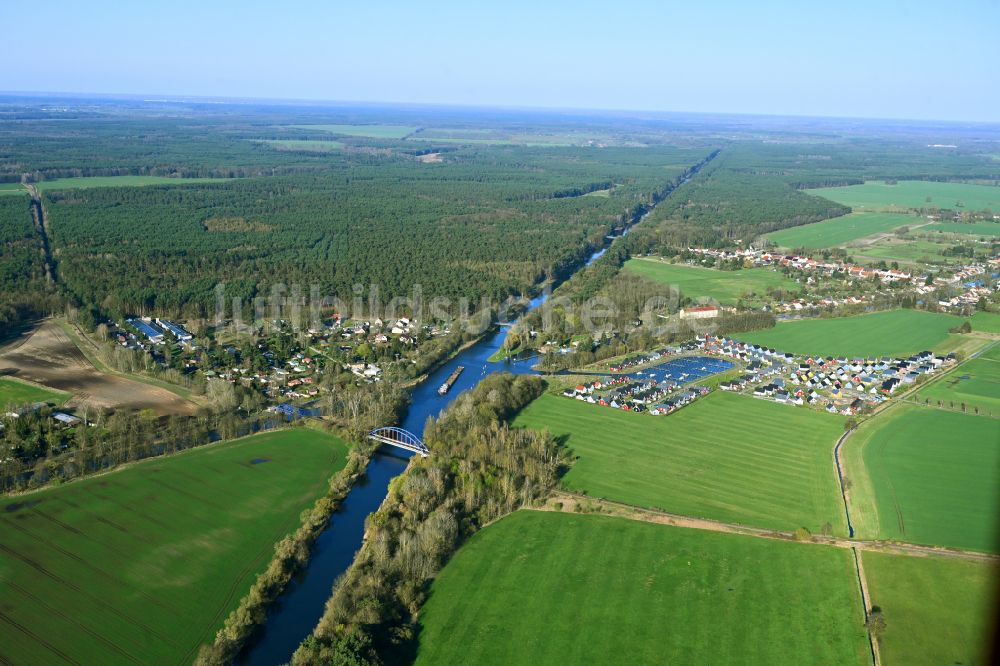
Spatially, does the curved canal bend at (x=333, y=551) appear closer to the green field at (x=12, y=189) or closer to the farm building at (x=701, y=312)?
the farm building at (x=701, y=312)

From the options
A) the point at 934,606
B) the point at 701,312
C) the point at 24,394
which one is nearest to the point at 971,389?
the point at 701,312

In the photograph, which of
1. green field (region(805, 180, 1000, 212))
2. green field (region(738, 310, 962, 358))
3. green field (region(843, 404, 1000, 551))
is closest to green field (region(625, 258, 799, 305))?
green field (region(738, 310, 962, 358))

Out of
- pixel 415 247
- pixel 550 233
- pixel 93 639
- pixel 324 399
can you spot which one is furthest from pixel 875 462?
pixel 550 233

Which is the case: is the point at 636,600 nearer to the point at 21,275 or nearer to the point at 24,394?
the point at 24,394

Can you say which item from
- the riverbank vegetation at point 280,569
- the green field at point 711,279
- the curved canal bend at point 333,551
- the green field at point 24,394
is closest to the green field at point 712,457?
the curved canal bend at point 333,551

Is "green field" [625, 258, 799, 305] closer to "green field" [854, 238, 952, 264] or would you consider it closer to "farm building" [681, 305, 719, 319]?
"farm building" [681, 305, 719, 319]
